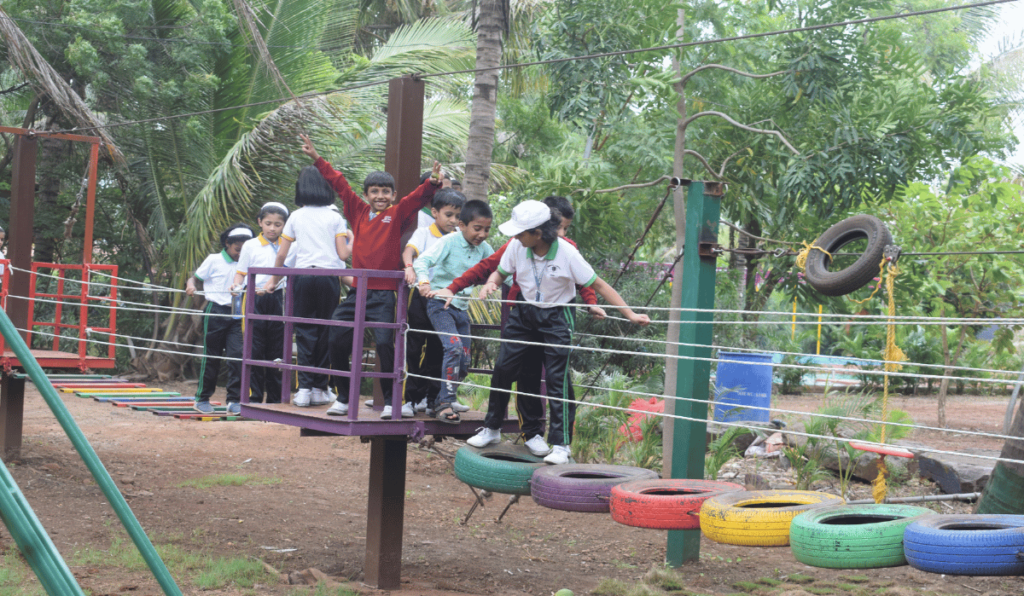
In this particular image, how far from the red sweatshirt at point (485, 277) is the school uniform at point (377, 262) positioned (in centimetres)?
38

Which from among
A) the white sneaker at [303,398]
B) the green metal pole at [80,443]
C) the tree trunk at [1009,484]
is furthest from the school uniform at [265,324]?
the tree trunk at [1009,484]

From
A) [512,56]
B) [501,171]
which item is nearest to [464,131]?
[501,171]

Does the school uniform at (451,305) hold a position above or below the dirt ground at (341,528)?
above

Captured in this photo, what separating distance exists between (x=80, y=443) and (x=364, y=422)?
273cm

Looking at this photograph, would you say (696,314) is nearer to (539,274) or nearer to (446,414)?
(539,274)

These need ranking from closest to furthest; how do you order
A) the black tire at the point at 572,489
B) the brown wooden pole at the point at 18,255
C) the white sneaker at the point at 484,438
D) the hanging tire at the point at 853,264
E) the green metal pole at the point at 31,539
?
the green metal pole at the point at 31,539, the black tire at the point at 572,489, the hanging tire at the point at 853,264, the white sneaker at the point at 484,438, the brown wooden pole at the point at 18,255

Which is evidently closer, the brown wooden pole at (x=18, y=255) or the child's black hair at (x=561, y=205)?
the child's black hair at (x=561, y=205)

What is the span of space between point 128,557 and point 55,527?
44.5 inches

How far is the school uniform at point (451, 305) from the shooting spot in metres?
4.93

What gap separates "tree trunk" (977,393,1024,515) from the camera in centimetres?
618

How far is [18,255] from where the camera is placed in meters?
8.68

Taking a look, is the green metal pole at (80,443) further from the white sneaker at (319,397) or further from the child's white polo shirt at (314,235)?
the child's white polo shirt at (314,235)

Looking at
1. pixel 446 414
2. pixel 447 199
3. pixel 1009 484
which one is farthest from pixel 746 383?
pixel 446 414

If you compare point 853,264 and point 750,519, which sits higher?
point 853,264
